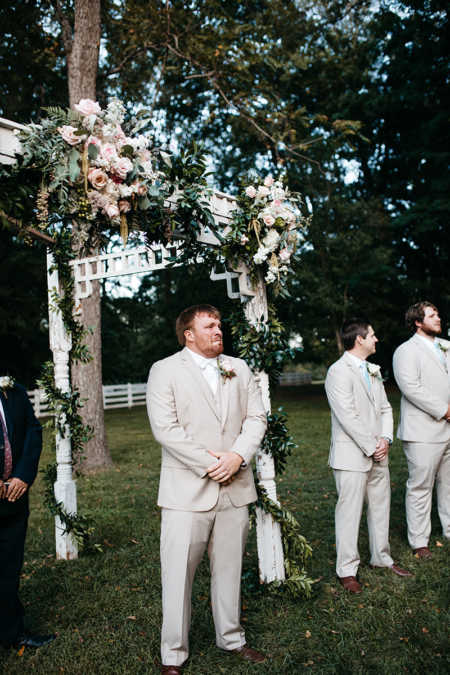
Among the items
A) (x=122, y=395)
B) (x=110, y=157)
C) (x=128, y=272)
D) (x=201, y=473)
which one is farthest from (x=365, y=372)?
(x=122, y=395)

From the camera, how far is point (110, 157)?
337 centimetres

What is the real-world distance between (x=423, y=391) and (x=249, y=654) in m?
2.84

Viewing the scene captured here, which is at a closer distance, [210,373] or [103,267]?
[210,373]

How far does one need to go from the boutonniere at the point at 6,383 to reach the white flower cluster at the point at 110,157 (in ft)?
4.05

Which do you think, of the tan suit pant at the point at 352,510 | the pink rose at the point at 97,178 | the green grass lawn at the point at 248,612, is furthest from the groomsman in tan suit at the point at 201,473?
the tan suit pant at the point at 352,510

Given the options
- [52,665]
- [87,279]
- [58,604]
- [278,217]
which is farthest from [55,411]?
[278,217]

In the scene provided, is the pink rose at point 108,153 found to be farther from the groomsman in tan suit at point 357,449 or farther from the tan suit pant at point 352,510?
the tan suit pant at point 352,510

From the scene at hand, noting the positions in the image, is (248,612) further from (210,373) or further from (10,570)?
(210,373)

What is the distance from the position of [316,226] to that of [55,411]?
1533cm

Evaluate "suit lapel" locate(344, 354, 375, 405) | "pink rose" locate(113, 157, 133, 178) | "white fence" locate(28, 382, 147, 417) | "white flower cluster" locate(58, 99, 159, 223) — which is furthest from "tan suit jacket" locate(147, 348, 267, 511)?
"white fence" locate(28, 382, 147, 417)

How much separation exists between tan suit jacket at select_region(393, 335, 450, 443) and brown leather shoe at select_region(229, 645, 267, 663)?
8.46ft

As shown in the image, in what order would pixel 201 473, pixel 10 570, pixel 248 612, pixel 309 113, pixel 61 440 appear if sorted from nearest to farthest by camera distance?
pixel 201 473 < pixel 10 570 < pixel 248 612 < pixel 61 440 < pixel 309 113

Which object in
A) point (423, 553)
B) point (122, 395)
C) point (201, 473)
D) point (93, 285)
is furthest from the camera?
point (122, 395)

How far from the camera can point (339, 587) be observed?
451cm
